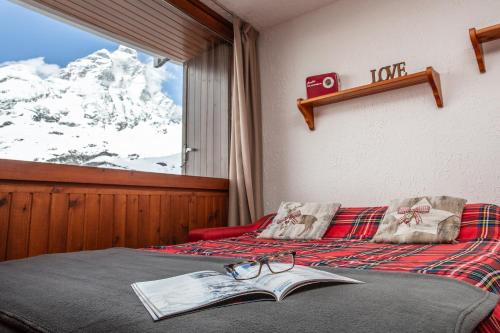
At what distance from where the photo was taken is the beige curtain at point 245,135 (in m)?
2.74

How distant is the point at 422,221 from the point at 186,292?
4.69 ft

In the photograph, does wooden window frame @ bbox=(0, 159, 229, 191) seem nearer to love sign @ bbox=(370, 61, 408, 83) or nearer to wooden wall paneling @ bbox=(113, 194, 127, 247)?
wooden wall paneling @ bbox=(113, 194, 127, 247)

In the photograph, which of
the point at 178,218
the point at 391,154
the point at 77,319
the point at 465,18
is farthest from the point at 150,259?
the point at 465,18

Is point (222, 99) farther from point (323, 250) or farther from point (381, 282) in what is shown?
point (381, 282)

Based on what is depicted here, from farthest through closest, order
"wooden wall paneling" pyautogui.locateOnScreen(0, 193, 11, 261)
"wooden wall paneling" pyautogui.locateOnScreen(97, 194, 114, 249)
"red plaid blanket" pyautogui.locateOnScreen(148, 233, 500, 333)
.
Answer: "wooden wall paneling" pyautogui.locateOnScreen(97, 194, 114, 249) → "wooden wall paneling" pyautogui.locateOnScreen(0, 193, 11, 261) → "red plaid blanket" pyautogui.locateOnScreen(148, 233, 500, 333)

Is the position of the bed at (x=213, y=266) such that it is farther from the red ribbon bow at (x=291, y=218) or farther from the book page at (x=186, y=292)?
the red ribbon bow at (x=291, y=218)

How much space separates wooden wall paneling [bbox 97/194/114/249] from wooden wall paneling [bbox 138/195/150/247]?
194 millimetres

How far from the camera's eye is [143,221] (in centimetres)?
217

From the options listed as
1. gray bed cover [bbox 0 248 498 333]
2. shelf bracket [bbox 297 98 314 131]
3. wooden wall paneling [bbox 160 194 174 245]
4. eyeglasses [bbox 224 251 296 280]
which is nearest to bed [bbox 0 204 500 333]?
gray bed cover [bbox 0 248 498 333]

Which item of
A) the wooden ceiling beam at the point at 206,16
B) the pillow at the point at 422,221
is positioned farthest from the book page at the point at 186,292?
the wooden ceiling beam at the point at 206,16

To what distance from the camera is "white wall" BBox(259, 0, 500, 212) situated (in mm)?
2037

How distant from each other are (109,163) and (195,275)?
5.50ft

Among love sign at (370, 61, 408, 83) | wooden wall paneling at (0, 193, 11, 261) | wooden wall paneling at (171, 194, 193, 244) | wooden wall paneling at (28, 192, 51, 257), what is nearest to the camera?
wooden wall paneling at (0, 193, 11, 261)

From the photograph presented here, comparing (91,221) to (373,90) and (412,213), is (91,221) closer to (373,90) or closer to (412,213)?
(412,213)
